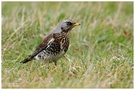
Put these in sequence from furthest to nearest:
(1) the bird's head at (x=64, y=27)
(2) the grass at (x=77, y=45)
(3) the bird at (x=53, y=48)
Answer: (1) the bird's head at (x=64, y=27) → (3) the bird at (x=53, y=48) → (2) the grass at (x=77, y=45)

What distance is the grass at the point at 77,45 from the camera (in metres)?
6.63

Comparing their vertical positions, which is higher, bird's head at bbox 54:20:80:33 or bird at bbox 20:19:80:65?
bird's head at bbox 54:20:80:33

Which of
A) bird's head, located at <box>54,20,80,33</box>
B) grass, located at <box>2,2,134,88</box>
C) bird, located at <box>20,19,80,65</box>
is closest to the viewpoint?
grass, located at <box>2,2,134,88</box>

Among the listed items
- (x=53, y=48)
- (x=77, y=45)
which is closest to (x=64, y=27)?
(x=53, y=48)

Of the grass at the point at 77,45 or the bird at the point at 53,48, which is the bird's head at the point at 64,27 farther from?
the grass at the point at 77,45

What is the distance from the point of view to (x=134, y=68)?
716cm

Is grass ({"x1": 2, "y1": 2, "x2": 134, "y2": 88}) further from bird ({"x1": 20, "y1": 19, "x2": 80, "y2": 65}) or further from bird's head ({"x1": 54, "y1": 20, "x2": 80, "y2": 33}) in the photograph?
bird's head ({"x1": 54, "y1": 20, "x2": 80, "y2": 33})

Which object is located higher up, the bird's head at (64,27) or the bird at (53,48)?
the bird's head at (64,27)

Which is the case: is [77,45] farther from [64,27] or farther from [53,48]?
[53,48]

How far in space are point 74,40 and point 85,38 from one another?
0.23 metres

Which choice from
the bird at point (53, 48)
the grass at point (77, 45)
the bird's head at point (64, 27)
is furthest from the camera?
the bird's head at point (64, 27)

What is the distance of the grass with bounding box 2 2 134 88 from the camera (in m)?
6.63

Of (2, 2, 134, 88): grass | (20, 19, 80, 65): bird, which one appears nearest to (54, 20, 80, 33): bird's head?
(20, 19, 80, 65): bird

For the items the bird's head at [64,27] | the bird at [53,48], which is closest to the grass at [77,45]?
the bird at [53,48]
